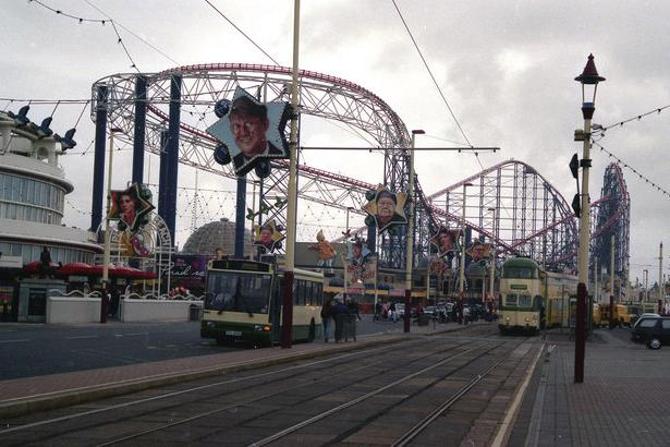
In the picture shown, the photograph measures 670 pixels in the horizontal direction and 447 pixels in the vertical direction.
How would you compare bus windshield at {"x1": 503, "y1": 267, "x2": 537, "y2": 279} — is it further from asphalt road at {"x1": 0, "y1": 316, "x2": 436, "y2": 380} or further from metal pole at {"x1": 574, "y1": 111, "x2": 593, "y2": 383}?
metal pole at {"x1": 574, "y1": 111, "x2": 593, "y2": 383}

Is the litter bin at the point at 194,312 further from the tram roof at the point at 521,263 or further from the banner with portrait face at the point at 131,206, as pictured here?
the tram roof at the point at 521,263

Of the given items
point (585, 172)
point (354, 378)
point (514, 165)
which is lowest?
point (354, 378)

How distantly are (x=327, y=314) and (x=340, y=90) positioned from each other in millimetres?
43315

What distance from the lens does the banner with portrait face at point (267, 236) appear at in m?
52.1

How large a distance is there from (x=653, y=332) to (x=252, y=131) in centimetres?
2095

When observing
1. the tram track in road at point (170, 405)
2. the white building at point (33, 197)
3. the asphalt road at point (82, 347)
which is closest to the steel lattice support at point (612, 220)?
the white building at point (33, 197)

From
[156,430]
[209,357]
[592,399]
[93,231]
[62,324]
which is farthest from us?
[93,231]

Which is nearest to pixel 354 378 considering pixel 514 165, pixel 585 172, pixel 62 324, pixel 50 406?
pixel 585 172

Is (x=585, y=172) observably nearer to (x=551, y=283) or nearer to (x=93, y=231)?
(x=551, y=283)

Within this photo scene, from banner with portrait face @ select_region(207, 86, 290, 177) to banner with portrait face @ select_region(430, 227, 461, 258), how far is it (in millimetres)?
32739

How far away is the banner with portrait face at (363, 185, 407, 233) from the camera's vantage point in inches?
1896

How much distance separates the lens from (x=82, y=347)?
1020 inches

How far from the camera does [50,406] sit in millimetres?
13766

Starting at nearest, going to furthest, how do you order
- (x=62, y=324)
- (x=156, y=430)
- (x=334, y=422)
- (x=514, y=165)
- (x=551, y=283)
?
(x=156, y=430), (x=334, y=422), (x=62, y=324), (x=551, y=283), (x=514, y=165)
